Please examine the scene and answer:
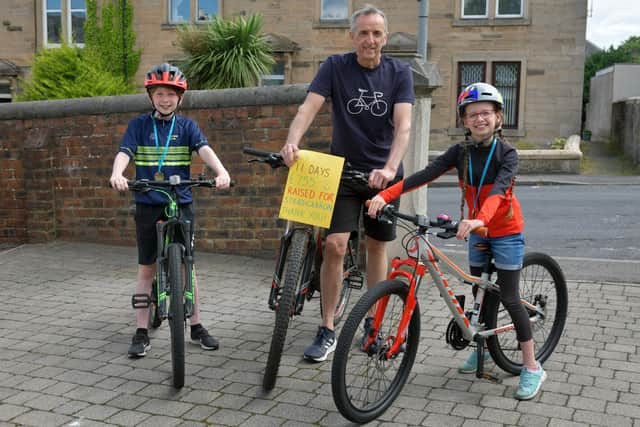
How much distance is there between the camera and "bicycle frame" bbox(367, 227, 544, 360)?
12.7 ft

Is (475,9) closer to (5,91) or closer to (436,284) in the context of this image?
(5,91)

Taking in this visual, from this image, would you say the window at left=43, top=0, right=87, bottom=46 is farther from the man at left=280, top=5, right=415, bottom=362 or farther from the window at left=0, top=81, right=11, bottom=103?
the man at left=280, top=5, right=415, bottom=362

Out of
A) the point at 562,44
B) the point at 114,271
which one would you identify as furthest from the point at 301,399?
the point at 562,44

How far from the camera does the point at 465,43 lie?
25.9 m

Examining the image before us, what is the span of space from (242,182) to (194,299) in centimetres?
305

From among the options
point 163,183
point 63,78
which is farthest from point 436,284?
point 63,78

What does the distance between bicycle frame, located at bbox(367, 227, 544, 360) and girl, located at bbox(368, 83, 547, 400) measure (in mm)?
146

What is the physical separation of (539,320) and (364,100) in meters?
1.71

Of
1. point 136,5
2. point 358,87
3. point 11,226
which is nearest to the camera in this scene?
point 358,87

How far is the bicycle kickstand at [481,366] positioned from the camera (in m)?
4.15

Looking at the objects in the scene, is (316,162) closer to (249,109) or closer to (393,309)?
(393,309)

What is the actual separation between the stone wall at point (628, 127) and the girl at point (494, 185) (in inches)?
800

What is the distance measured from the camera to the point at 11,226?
8.86 m

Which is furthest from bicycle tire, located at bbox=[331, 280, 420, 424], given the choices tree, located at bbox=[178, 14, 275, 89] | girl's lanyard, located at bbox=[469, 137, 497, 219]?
tree, located at bbox=[178, 14, 275, 89]
